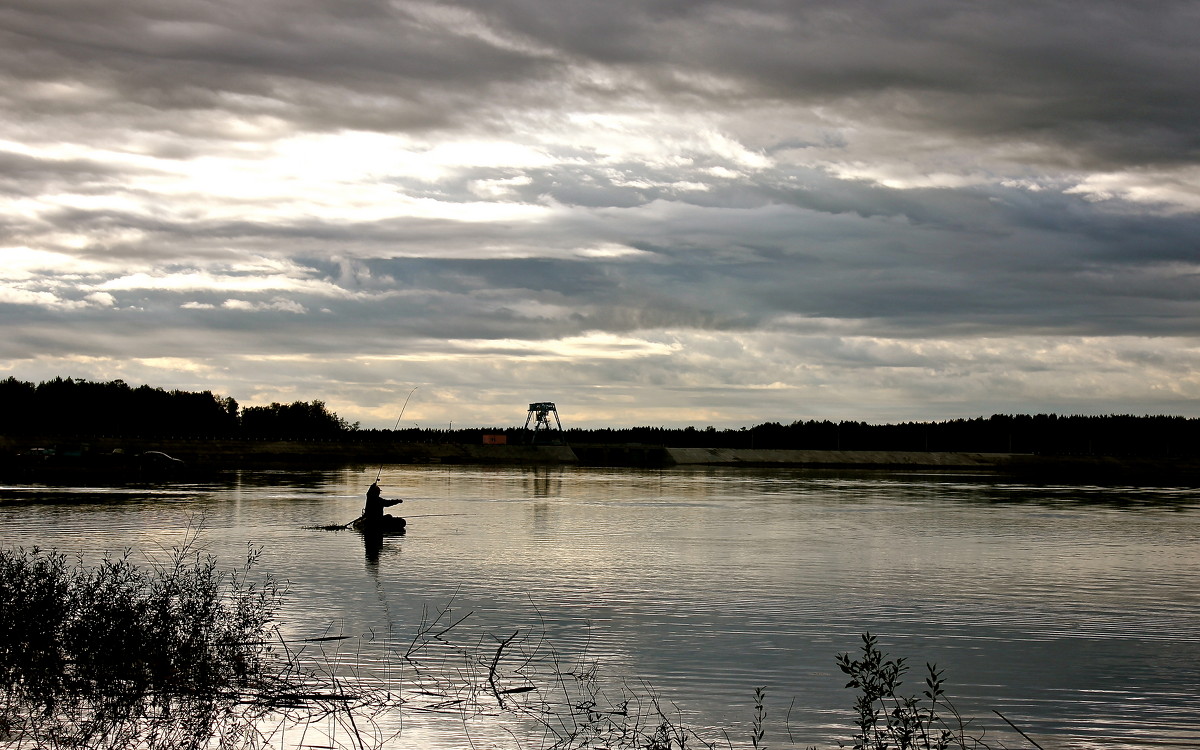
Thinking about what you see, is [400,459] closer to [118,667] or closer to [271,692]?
[118,667]

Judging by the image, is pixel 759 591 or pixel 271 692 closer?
pixel 271 692

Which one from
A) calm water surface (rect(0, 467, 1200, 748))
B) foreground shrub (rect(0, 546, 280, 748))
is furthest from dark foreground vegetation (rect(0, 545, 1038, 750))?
calm water surface (rect(0, 467, 1200, 748))

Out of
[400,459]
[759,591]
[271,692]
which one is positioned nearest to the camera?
[271,692]

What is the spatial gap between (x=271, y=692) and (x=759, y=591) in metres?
18.4

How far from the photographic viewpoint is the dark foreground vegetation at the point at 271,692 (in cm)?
1634

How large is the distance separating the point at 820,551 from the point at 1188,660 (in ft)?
75.5

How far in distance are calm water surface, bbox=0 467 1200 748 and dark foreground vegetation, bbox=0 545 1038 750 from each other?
75cm

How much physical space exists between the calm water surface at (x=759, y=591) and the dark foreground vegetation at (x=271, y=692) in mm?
747

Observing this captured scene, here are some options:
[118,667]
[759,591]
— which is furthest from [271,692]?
[759,591]

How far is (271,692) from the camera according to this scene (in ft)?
62.1

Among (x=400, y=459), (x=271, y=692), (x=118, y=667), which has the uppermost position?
(x=400, y=459)

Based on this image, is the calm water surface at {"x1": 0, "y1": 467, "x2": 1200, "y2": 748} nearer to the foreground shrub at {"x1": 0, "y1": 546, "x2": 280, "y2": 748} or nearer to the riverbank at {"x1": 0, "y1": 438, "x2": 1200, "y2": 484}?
the foreground shrub at {"x1": 0, "y1": 546, "x2": 280, "y2": 748}

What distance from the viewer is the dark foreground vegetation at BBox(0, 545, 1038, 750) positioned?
53.6 ft

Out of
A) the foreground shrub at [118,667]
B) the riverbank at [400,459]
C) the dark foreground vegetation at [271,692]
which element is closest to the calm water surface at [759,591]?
the dark foreground vegetation at [271,692]
